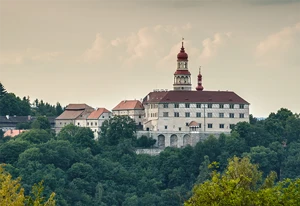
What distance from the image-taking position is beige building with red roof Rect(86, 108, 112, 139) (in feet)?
425

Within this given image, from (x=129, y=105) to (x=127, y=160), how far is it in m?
8.08

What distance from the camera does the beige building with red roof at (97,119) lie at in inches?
5103

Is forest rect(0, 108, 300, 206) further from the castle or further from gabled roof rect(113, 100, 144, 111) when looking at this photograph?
gabled roof rect(113, 100, 144, 111)

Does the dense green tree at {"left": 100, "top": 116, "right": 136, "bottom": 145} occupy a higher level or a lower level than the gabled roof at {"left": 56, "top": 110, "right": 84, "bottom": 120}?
lower

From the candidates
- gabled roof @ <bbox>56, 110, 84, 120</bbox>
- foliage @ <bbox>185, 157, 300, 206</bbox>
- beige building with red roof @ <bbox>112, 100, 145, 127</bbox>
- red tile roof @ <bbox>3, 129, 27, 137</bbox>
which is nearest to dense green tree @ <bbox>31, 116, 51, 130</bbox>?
red tile roof @ <bbox>3, 129, 27, 137</bbox>

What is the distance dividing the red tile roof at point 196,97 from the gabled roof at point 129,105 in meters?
1.15

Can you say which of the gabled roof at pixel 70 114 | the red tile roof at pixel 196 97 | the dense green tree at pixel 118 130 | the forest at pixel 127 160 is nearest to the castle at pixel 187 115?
the red tile roof at pixel 196 97

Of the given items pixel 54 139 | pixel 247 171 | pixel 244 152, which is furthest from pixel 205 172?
pixel 247 171

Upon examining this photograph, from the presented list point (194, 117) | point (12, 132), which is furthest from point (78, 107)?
point (194, 117)

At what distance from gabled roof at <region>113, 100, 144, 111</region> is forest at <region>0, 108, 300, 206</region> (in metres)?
3.84

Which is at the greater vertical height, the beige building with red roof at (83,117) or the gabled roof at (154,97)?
the gabled roof at (154,97)

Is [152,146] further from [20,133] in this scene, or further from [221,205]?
[221,205]

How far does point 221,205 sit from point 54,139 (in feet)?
261

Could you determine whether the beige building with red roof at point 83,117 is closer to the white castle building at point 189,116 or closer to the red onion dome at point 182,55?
the white castle building at point 189,116
